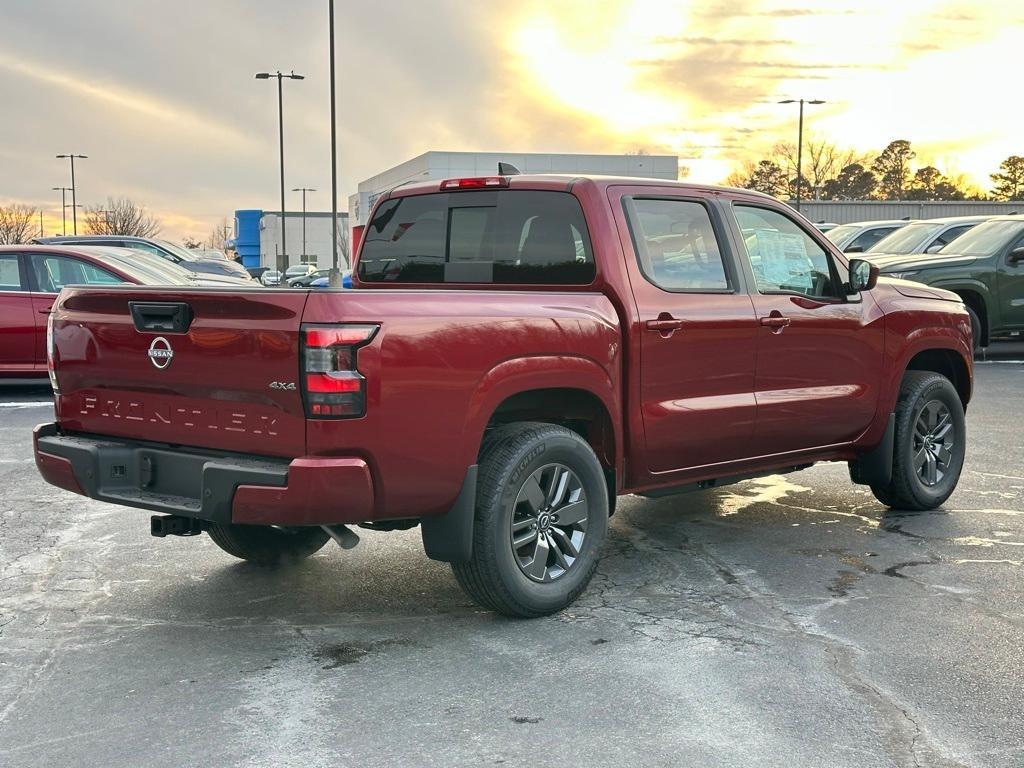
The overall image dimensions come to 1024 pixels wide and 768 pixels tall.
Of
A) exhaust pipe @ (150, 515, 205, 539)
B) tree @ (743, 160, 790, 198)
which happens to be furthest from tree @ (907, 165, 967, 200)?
exhaust pipe @ (150, 515, 205, 539)

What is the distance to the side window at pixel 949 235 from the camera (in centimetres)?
1783

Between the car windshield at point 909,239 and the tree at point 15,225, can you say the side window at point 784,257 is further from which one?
the tree at point 15,225

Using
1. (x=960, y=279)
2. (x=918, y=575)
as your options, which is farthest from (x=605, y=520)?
(x=960, y=279)

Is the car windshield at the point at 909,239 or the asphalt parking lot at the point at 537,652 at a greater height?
the car windshield at the point at 909,239

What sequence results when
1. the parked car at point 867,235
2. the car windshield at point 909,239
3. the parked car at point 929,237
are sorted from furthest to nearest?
the parked car at point 867,235
the car windshield at point 909,239
the parked car at point 929,237

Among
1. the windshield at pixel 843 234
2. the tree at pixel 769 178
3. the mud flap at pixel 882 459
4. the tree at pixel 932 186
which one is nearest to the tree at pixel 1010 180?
the tree at pixel 932 186

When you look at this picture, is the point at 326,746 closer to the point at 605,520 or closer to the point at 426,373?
the point at 426,373

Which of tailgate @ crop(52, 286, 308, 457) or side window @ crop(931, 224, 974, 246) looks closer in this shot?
tailgate @ crop(52, 286, 308, 457)

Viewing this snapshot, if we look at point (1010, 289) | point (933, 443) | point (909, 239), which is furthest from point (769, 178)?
point (933, 443)

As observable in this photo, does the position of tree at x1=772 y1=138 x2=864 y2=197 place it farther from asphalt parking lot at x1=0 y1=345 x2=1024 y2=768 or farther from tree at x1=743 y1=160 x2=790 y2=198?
asphalt parking lot at x1=0 y1=345 x2=1024 y2=768

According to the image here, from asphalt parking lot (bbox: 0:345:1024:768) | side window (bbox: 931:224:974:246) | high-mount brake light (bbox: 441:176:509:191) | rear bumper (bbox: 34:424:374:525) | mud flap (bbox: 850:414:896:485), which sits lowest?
asphalt parking lot (bbox: 0:345:1024:768)

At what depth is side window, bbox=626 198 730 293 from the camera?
5.82 m

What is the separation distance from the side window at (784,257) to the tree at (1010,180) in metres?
109

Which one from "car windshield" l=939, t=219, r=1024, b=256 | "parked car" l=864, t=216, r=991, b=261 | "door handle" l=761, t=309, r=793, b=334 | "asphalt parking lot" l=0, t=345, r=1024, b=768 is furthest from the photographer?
"parked car" l=864, t=216, r=991, b=261
